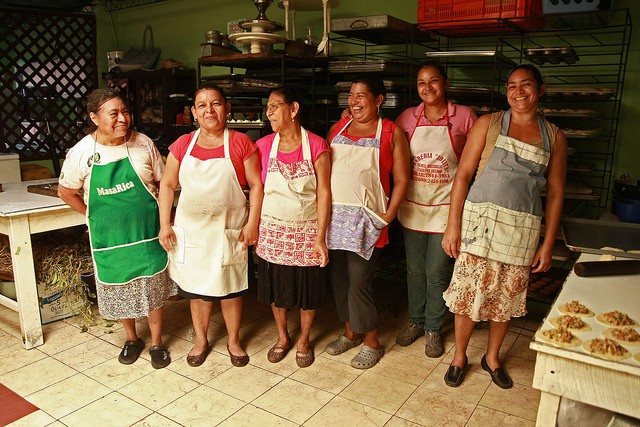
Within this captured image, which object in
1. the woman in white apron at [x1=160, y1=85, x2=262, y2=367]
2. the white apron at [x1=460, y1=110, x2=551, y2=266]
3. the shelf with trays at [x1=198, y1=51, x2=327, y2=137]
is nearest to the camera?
the white apron at [x1=460, y1=110, x2=551, y2=266]

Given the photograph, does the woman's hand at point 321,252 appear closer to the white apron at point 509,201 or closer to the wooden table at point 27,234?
the white apron at point 509,201

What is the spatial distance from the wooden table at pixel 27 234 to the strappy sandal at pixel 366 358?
1.66m

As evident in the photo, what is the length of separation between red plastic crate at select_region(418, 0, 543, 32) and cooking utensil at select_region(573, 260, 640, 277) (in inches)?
59.4

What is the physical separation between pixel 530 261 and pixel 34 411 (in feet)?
7.08

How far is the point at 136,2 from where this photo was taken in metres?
5.35

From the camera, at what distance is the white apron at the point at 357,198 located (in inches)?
91.8

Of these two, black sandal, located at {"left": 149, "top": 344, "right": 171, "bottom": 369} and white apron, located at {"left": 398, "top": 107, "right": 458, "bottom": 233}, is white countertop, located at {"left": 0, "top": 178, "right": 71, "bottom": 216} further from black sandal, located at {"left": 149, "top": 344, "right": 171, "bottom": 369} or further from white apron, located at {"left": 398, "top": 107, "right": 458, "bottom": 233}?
white apron, located at {"left": 398, "top": 107, "right": 458, "bottom": 233}

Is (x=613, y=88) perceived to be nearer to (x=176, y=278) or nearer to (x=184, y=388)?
(x=176, y=278)

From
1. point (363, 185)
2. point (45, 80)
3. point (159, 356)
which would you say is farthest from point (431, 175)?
point (45, 80)

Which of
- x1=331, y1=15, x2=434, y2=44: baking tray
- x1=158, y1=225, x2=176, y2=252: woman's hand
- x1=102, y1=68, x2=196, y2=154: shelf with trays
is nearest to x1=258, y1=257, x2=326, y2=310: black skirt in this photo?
x1=158, y1=225, x2=176, y2=252: woman's hand

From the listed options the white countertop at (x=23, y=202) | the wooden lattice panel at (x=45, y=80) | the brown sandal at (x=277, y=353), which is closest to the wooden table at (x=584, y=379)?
the brown sandal at (x=277, y=353)

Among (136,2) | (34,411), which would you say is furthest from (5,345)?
(136,2)

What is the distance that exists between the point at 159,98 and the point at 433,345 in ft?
11.5

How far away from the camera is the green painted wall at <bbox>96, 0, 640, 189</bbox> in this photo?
9.27 ft
